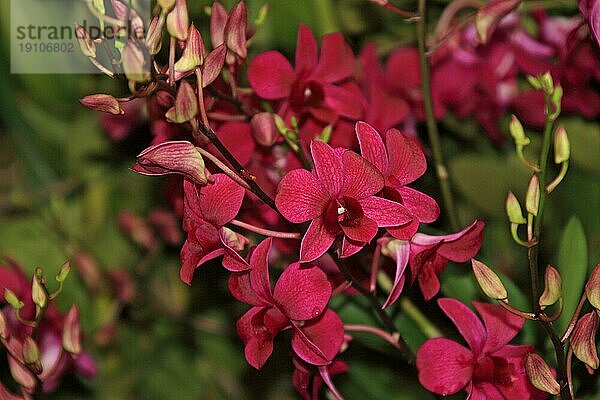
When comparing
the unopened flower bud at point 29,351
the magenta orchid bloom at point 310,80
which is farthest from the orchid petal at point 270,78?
the unopened flower bud at point 29,351

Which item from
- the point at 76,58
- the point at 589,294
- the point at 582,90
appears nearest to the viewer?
the point at 589,294

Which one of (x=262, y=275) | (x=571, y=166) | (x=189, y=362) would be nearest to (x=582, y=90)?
(x=571, y=166)

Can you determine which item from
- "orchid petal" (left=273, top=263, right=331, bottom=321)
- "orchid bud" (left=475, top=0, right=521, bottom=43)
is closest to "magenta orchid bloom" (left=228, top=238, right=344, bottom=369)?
"orchid petal" (left=273, top=263, right=331, bottom=321)

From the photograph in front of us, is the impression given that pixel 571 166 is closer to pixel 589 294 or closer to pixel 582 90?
pixel 582 90

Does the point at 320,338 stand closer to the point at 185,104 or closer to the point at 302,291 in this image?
the point at 302,291

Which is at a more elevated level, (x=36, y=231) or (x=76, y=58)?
(x=76, y=58)

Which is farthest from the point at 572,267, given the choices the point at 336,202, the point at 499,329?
the point at 336,202
